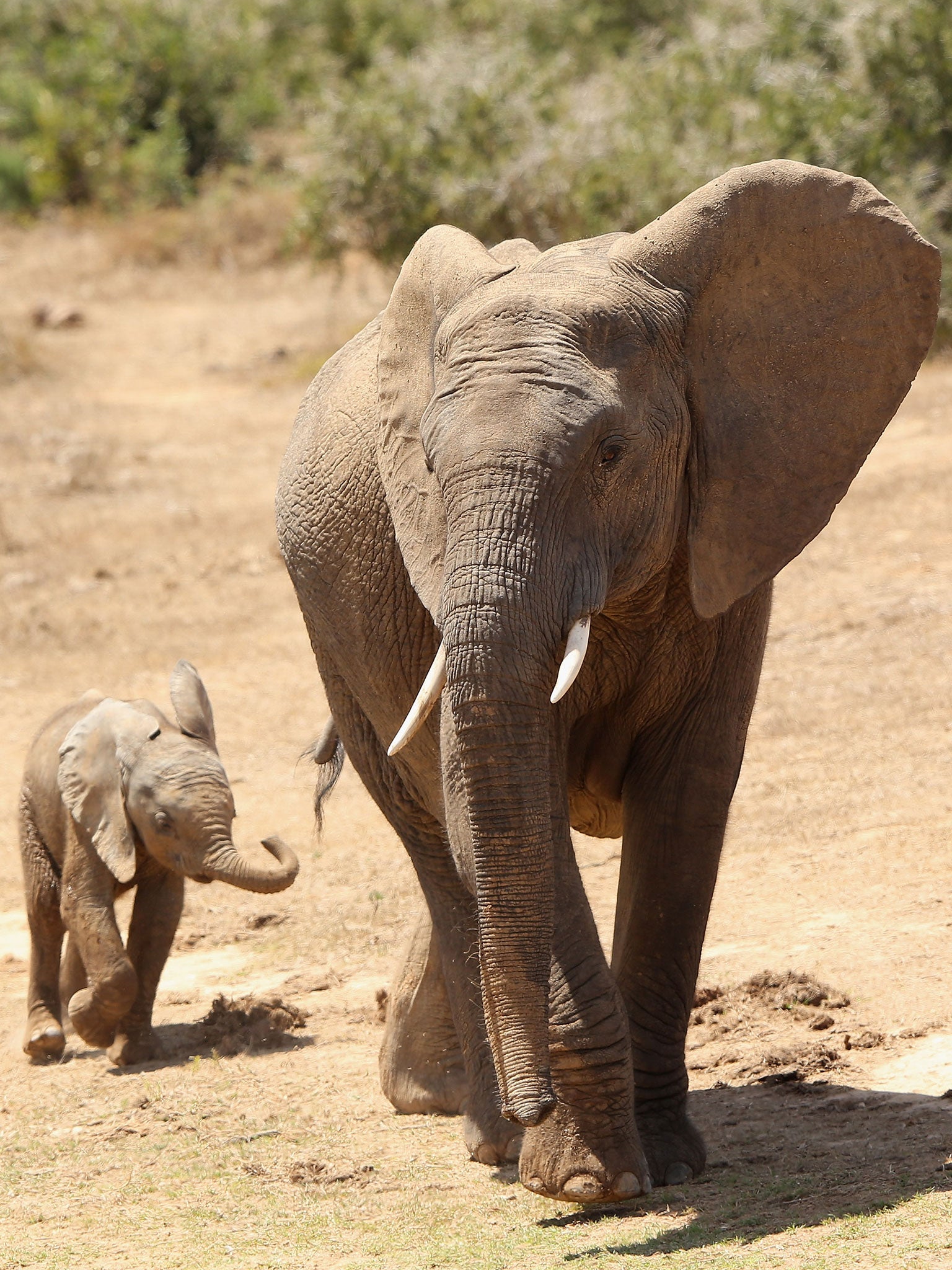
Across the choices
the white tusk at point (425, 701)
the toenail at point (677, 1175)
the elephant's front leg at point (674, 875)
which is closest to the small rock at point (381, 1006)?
the elephant's front leg at point (674, 875)

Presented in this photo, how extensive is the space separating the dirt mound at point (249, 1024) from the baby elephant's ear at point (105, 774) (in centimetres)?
57

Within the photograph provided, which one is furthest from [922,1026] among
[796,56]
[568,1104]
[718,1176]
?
[796,56]

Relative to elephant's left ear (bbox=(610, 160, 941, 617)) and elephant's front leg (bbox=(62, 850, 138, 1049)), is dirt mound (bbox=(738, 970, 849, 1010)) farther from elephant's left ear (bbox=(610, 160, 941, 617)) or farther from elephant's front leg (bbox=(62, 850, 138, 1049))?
elephant's front leg (bbox=(62, 850, 138, 1049))

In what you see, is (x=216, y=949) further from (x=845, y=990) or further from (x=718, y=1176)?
(x=718, y=1176)

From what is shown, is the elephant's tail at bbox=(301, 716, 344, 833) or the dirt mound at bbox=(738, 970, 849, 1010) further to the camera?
the elephant's tail at bbox=(301, 716, 344, 833)

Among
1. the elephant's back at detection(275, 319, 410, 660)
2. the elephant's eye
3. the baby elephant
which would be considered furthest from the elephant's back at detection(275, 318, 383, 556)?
the baby elephant

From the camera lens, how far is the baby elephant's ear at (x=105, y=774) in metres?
6.44

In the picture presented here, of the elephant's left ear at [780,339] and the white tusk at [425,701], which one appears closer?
the white tusk at [425,701]

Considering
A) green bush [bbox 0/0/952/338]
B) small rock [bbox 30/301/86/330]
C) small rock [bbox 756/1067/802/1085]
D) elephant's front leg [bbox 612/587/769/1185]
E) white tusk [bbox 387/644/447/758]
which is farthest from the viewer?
small rock [bbox 30/301/86/330]

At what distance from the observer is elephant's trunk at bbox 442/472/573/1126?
373 cm

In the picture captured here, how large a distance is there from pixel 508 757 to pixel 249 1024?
117 inches

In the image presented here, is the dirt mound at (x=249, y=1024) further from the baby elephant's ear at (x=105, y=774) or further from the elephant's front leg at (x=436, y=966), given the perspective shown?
the elephant's front leg at (x=436, y=966)

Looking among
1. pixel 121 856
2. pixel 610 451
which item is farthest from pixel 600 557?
pixel 121 856

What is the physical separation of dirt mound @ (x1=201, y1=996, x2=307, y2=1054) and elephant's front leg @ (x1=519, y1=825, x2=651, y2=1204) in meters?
2.32
